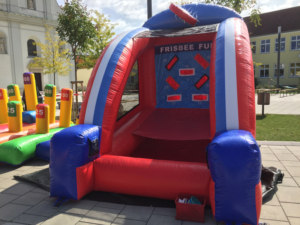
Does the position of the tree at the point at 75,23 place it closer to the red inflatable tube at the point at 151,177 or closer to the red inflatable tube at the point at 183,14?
the red inflatable tube at the point at 183,14

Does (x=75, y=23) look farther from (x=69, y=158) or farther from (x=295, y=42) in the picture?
(x=295, y=42)

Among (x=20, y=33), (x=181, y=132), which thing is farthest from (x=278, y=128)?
(x=20, y=33)

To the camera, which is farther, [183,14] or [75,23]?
[75,23]

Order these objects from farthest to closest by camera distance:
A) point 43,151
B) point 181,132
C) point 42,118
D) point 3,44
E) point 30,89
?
point 3,44, point 30,89, point 42,118, point 43,151, point 181,132

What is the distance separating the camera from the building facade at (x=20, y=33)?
59.5 ft

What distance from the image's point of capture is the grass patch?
5.92 metres

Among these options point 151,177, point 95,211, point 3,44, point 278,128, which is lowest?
point 95,211

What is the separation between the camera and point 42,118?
4770mm

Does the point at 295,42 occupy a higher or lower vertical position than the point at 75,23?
higher

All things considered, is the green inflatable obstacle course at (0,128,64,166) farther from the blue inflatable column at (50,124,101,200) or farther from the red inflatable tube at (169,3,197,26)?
the red inflatable tube at (169,3,197,26)

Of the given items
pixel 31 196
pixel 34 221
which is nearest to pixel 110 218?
pixel 34 221

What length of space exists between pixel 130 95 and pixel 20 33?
1735 cm

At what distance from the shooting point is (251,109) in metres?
2.91

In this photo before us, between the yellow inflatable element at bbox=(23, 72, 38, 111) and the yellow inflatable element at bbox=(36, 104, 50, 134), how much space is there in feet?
3.88
